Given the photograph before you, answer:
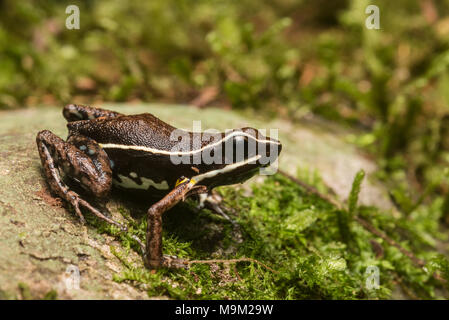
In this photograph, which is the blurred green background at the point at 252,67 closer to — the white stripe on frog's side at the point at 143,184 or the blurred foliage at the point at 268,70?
the blurred foliage at the point at 268,70

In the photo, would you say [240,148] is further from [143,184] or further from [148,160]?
[143,184]

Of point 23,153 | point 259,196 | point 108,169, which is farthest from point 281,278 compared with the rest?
point 23,153

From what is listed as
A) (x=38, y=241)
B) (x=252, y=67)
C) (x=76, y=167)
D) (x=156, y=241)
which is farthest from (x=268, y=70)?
(x=38, y=241)

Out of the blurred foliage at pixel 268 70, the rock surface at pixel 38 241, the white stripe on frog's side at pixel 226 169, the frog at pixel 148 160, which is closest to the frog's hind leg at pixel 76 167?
the frog at pixel 148 160

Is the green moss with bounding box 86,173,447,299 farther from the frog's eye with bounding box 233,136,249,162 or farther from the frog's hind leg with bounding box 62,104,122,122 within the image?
the frog's hind leg with bounding box 62,104,122,122

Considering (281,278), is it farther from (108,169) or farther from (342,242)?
(108,169)

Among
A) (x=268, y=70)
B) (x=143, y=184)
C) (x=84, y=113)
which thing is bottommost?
(x=143, y=184)
